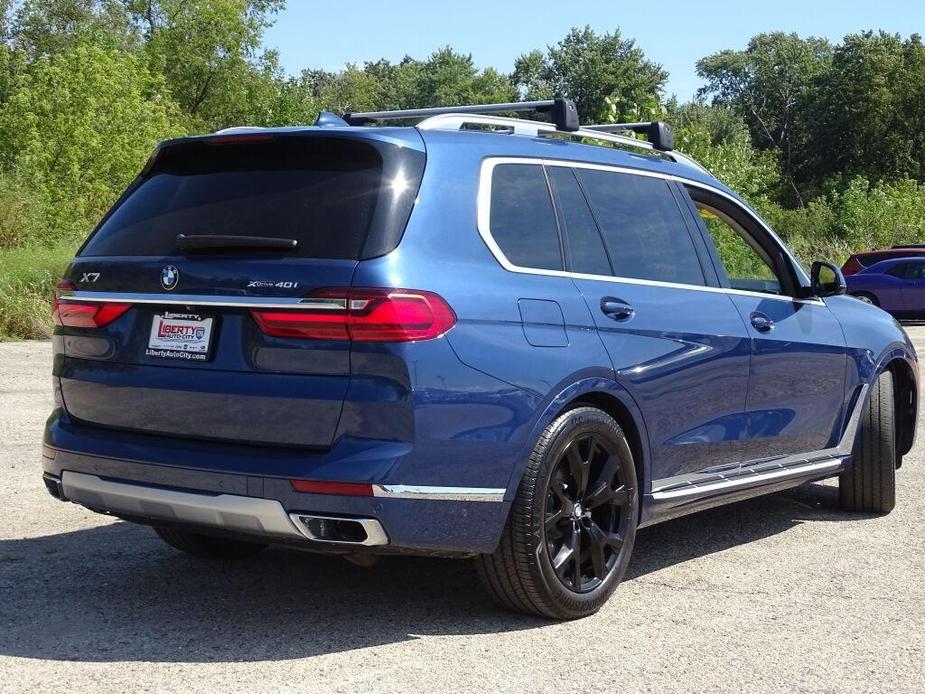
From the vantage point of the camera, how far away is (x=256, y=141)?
4.77 meters

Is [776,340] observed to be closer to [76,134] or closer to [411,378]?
[411,378]

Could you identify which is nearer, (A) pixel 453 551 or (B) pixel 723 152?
(A) pixel 453 551

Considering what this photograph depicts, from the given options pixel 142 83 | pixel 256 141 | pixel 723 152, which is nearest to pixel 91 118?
pixel 142 83

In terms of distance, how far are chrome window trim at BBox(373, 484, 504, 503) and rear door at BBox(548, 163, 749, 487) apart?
832 mm

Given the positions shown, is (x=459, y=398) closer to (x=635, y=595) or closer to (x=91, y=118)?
(x=635, y=595)

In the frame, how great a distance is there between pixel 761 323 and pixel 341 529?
2.59 m

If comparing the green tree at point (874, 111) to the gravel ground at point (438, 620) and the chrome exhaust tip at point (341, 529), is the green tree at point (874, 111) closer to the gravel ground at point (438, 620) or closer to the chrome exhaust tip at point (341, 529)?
the gravel ground at point (438, 620)

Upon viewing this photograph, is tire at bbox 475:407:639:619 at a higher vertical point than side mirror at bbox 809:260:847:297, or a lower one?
lower

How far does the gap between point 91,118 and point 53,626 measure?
34.5m

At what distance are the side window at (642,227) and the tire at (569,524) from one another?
794 mm

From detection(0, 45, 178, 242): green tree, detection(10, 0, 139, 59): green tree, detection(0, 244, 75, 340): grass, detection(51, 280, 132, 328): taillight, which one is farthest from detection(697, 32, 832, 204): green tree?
detection(51, 280, 132, 328): taillight

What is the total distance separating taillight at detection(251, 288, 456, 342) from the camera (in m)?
4.23

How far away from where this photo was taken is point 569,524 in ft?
16.0

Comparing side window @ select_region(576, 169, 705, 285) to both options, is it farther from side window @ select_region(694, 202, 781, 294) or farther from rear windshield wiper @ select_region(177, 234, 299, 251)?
rear windshield wiper @ select_region(177, 234, 299, 251)
